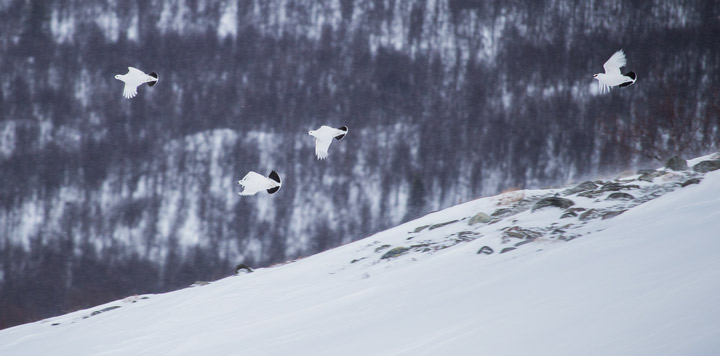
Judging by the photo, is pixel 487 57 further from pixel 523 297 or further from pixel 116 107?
pixel 523 297

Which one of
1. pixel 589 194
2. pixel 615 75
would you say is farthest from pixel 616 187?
pixel 615 75

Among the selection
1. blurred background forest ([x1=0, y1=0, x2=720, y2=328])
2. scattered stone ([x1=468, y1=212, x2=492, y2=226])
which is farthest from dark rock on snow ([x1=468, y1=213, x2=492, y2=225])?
blurred background forest ([x1=0, y1=0, x2=720, y2=328])

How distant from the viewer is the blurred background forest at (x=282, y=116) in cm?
2202

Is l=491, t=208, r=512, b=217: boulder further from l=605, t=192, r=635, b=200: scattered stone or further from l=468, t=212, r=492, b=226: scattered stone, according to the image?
l=605, t=192, r=635, b=200: scattered stone

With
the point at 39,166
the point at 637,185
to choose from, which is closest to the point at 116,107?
the point at 39,166

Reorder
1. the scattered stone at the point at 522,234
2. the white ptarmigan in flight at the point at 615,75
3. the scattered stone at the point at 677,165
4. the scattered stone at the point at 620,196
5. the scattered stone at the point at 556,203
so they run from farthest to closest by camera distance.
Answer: the white ptarmigan in flight at the point at 615,75
the scattered stone at the point at 677,165
the scattered stone at the point at 556,203
the scattered stone at the point at 620,196
the scattered stone at the point at 522,234

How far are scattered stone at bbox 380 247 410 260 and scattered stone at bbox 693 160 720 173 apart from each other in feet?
11.1

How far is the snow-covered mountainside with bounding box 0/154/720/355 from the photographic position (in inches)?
147

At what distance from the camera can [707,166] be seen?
8.15 m

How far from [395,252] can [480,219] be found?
1.22m

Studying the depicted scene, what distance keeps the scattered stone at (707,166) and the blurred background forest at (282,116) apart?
531 inches

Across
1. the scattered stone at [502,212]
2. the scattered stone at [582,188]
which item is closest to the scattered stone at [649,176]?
the scattered stone at [582,188]

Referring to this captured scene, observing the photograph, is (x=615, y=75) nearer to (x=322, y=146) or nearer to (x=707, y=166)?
(x=707, y=166)

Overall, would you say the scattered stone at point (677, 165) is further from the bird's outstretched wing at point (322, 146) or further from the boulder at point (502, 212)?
the bird's outstretched wing at point (322, 146)
